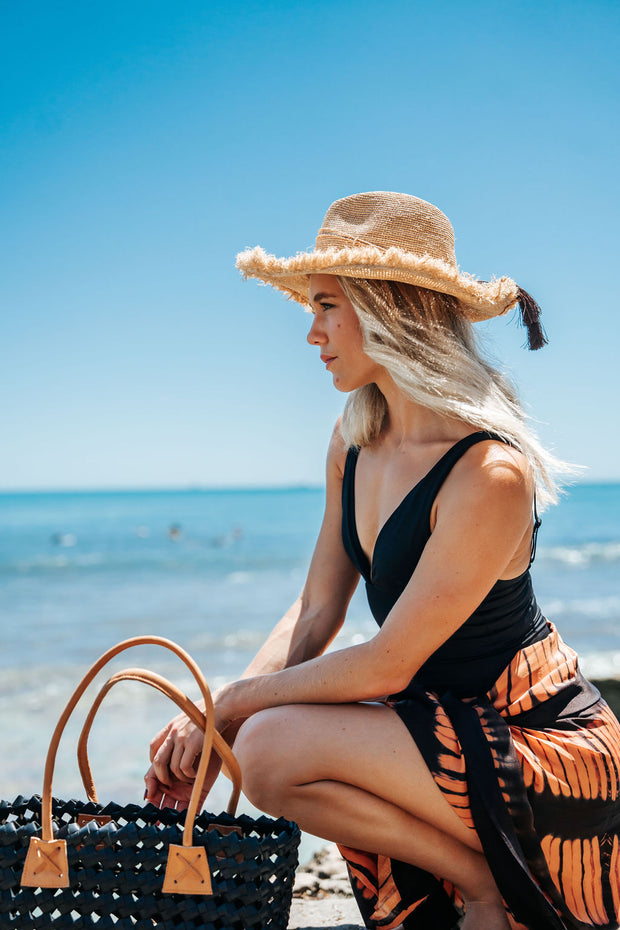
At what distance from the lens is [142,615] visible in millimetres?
10258

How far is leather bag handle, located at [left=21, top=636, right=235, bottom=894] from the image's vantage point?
4.34ft

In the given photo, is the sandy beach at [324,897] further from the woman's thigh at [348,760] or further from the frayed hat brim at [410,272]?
the frayed hat brim at [410,272]

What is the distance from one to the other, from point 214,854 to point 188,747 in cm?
37

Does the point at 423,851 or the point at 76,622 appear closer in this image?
the point at 423,851

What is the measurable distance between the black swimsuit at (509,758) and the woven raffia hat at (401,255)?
0.46 metres

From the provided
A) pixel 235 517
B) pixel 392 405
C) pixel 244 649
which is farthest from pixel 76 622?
pixel 235 517

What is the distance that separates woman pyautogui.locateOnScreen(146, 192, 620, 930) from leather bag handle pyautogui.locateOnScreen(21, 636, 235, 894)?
353 mm

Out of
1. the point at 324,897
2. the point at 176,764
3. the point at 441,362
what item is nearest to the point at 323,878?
the point at 324,897

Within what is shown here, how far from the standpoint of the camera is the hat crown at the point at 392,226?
207 centimetres

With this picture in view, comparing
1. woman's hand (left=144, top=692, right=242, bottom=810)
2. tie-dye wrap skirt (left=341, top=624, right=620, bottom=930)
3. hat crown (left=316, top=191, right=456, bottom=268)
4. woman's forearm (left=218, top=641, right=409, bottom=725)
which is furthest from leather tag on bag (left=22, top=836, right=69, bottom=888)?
hat crown (left=316, top=191, right=456, bottom=268)

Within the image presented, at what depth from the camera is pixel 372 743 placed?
1664 mm

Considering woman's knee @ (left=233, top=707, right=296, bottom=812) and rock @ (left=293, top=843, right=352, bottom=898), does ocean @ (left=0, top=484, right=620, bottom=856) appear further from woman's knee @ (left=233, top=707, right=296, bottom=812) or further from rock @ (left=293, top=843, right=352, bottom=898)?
woman's knee @ (left=233, top=707, right=296, bottom=812)

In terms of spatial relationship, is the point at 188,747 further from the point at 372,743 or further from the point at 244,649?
the point at 244,649

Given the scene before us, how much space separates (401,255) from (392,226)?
0.16 metres
